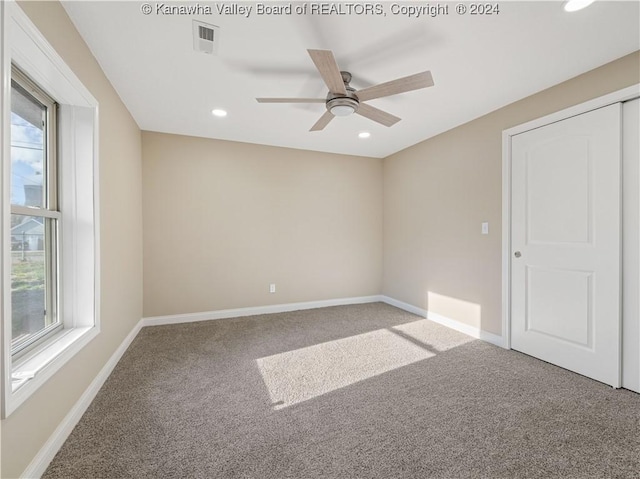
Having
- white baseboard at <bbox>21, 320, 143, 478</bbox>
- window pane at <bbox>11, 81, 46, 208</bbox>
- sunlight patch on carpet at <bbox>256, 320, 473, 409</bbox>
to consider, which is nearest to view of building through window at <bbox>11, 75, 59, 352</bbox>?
window pane at <bbox>11, 81, 46, 208</bbox>

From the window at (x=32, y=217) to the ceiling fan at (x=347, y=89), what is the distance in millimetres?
1338

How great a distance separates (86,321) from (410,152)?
408cm

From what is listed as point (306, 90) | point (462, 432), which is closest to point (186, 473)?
point (462, 432)

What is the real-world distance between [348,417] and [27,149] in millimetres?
2458

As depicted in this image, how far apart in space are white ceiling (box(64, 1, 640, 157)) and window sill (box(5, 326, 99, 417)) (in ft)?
6.20

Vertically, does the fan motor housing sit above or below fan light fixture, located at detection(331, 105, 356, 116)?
above

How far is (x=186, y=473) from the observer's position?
4.71 feet

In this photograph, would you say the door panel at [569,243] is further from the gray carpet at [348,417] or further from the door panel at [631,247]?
the gray carpet at [348,417]

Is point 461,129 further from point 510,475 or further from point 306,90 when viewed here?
point 510,475

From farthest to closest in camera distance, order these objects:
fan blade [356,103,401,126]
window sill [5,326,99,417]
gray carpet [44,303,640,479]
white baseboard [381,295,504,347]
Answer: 1. white baseboard [381,295,504,347]
2. fan blade [356,103,401,126]
3. gray carpet [44,303,640,479]
4. window sill [5,326,99,417]

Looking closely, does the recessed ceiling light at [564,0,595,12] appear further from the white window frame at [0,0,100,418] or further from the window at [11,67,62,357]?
the window at [11,67,62,357]

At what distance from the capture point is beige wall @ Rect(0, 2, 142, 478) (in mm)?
1349

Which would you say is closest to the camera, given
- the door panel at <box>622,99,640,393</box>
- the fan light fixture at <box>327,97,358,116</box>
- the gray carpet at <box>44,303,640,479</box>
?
the gray carpet at <box>44,303,640,479</box>

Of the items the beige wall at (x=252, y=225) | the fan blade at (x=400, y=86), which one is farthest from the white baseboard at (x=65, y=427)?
the fan blade at (x=400, y=86)
